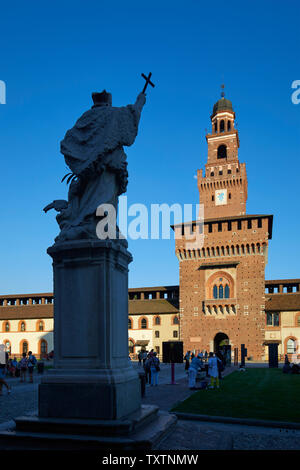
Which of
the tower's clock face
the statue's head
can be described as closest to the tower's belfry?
the tower's clock face

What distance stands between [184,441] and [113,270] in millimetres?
2895

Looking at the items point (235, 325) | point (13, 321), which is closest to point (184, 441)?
point (235, 325)

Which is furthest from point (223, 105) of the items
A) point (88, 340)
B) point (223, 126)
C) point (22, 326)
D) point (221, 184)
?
point (88, 340)

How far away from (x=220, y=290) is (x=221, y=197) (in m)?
13.8

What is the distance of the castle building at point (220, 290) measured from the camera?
47312 mm

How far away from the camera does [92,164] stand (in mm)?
7062

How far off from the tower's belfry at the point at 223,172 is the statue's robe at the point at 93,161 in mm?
49380

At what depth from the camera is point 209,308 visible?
49.3m

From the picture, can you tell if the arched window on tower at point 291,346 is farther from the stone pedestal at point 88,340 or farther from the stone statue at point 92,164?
the stone statue at point 92,164

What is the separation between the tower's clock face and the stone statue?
5019 cm

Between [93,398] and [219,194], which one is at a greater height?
[219,194]

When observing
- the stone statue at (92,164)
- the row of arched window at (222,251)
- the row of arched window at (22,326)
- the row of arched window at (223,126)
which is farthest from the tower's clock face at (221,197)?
the stone statue at (92,164)

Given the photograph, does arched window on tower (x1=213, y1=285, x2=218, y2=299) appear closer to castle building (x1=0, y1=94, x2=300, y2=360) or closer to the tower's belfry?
castle building (x1=0, y1=94, x2=300, y2=360)
